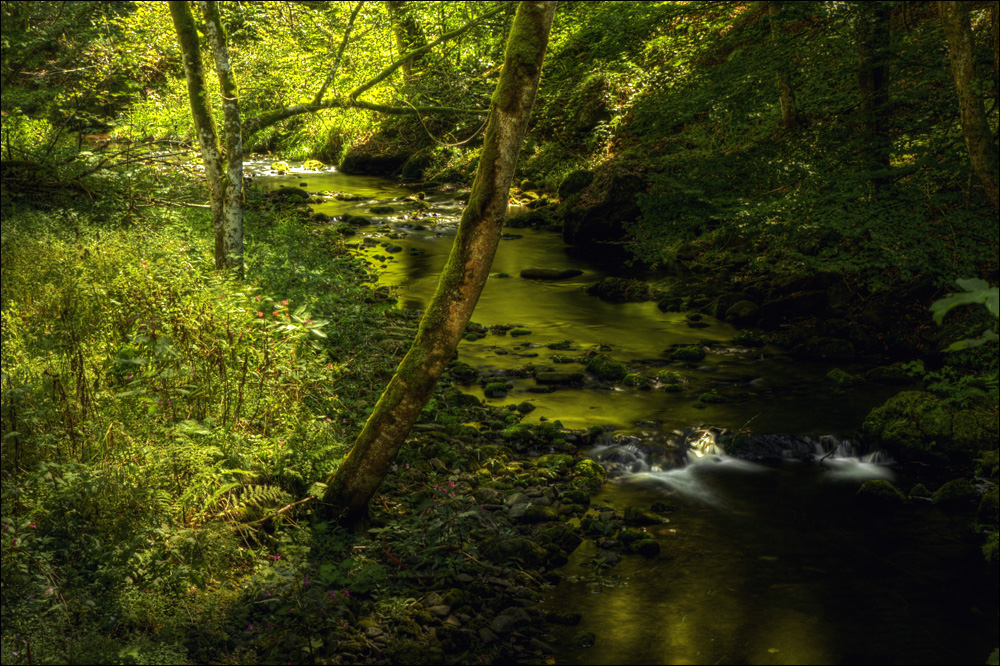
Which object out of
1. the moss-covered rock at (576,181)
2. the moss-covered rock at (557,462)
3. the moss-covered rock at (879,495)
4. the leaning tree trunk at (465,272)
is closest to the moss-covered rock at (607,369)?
the moss-covered rock at (557,462)

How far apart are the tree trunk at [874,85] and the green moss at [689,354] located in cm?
362

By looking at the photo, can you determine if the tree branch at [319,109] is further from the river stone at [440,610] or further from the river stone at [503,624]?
the river stone at [503,624]

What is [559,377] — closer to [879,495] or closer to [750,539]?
[750,539]

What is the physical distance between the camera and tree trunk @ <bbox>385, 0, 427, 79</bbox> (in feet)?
37.8

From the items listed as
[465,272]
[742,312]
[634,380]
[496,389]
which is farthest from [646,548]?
[742,312]

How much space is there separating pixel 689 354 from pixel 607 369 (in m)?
1.78

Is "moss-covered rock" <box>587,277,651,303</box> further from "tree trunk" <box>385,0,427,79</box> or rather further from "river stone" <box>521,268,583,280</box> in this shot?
"tree trunk" <box>385,0,427,79</box>

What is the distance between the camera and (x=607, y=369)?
35.9 ft

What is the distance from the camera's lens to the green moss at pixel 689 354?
11852 mm

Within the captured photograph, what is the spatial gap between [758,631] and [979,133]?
5529mm

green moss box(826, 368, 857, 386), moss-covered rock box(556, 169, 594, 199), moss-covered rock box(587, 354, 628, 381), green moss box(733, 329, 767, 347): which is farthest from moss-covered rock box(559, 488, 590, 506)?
moss-covered rock box(556, 169, 594, 199)

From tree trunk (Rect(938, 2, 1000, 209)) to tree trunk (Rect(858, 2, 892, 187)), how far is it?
2513 millimetres

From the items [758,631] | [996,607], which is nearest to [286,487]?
[758,631]

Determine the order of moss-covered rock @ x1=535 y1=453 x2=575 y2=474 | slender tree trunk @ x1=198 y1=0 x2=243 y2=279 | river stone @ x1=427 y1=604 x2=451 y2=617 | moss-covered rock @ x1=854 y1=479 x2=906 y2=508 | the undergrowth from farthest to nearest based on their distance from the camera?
slender tree trunk @ x1=198 y1=0 x2=243 y2=279, moss-covered rock @ x1=535 y1=453 x2=575 y2=474, moss-covered rock @ x1=854 y1=479 x2=906 y2=508, river stone @ x1=427 y1=604 x2=451 y2=617, the undergrowth
